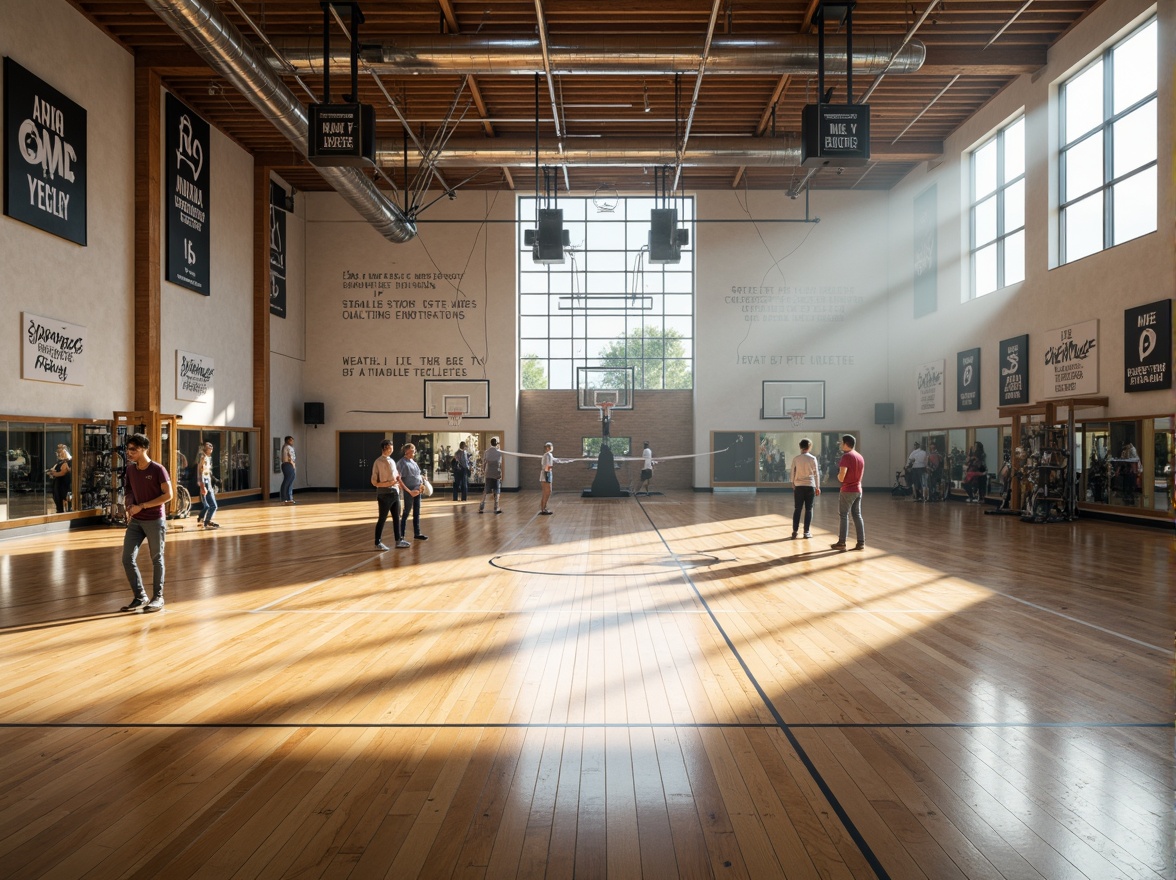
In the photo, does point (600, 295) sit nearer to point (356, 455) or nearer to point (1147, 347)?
point (356, 455)

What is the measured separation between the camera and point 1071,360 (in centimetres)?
1594

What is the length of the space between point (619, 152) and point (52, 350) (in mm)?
12315

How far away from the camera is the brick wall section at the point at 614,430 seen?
26500 millimetres

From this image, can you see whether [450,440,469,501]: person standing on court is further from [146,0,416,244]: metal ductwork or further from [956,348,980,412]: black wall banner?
[956,348,980,412]: black wall banner

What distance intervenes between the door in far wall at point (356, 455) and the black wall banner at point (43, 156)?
12167 mm

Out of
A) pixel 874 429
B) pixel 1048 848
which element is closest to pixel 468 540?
pixel 1048 848

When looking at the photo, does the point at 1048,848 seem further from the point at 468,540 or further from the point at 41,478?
the point at 41,478

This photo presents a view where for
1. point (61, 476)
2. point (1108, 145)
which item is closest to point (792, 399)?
point (1108, 145)

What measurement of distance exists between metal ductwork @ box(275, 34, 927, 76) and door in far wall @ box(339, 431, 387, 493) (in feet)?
43.8

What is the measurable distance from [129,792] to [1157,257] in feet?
51.0

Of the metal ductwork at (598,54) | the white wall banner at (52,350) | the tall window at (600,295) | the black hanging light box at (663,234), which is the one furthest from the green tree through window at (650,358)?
the white wall banner at (52,350)

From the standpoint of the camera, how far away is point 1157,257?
13367 mm

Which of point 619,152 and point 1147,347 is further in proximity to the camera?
point 619,152

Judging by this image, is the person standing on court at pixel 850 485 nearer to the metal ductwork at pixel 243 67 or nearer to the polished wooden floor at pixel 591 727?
the polished wooden floor at pixel 591 727
